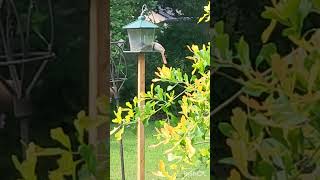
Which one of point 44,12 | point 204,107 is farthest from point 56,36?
point 204,107

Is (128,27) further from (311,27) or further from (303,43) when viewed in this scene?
(303,43)

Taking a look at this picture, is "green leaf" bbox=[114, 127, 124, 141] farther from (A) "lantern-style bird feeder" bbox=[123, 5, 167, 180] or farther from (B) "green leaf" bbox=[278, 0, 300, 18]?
(B) "green leaf" bbox=[278, 0, 300, 18]

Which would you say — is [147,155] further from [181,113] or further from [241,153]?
[241,153]

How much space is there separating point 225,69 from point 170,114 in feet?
4.12

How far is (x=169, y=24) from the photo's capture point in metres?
2.00

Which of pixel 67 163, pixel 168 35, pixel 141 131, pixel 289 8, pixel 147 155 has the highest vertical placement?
pixel 168 35

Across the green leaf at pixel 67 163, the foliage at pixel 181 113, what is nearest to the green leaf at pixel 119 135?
the foliage at pixel 181 113

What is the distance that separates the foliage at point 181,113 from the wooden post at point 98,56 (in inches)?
39.0

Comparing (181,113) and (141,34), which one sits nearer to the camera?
(181,113)

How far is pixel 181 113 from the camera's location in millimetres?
1839

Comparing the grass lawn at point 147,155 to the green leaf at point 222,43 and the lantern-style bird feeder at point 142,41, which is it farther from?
the green leaf at point 222,43

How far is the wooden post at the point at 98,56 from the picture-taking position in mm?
612

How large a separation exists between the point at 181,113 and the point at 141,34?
18.5 inches

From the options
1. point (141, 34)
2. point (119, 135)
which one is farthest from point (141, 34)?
point (119, 135)
